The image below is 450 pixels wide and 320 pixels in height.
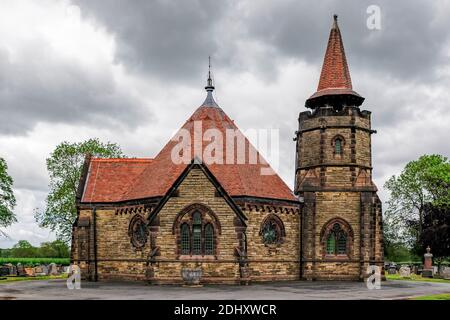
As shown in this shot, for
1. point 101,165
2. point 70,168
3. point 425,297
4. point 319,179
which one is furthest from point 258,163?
point 70,168

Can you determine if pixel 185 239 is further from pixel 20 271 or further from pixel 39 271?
pixel 39 271

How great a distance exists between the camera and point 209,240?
Answer: 98.8 feet

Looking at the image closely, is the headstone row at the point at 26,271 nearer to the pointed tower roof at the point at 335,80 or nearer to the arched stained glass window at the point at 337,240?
the arched stained glass window at the point at 337,240

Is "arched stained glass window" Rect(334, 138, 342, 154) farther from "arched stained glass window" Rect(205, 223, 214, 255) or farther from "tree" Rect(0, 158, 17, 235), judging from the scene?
"tree" Rect(0, 158, 17, 235)

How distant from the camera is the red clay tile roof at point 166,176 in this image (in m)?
32.9

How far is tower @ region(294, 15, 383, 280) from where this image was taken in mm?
34688

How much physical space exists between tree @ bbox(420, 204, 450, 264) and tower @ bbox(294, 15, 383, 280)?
20.4 meters

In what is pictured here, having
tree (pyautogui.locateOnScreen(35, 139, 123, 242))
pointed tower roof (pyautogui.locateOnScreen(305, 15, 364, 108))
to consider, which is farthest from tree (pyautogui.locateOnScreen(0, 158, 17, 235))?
pointed tower roof (pyautogui.locateOnScreen(305, 15, 364, 108))

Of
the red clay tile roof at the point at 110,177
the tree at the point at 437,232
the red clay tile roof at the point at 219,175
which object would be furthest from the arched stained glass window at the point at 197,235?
the tree at the point at 437,232

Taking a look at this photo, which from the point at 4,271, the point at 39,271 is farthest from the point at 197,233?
the point at 39,271

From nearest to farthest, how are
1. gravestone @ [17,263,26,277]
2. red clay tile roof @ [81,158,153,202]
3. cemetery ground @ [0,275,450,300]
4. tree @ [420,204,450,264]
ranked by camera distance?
cemetery ground @ [0,275,450,300]
red clay tile roof @ [81,158,153,202]
gravestone @ [17,263,26,277]
tree @ [420,204,450,264]

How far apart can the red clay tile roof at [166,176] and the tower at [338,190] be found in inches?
86.0
